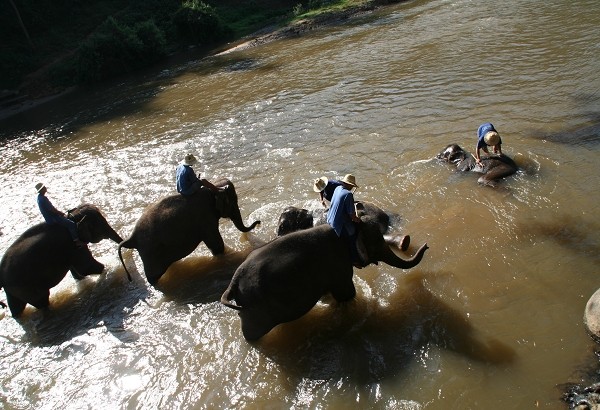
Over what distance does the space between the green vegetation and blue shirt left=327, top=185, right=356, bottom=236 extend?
2457cm

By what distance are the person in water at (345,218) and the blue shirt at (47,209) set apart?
15.7 ft

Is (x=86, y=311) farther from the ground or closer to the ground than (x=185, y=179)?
closer to the ground

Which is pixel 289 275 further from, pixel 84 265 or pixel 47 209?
pixel 47 209

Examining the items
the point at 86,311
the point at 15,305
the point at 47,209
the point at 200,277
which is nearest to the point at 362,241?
the point at 200,277

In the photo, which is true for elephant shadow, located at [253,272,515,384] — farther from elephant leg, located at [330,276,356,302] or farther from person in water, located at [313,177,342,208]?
person in water, located at [313,177,342,208]

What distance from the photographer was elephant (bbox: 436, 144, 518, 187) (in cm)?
884

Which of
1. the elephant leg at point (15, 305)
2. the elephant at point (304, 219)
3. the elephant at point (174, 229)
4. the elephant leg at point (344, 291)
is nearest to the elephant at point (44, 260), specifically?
the elephant leg at point (15, 305)

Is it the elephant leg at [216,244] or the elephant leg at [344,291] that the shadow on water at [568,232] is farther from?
the elephant leg at [216,244]

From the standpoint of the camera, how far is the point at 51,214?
7.85 m

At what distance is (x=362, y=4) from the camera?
2952cm

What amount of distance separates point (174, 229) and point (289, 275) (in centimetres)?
267

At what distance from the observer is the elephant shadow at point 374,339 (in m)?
5.48

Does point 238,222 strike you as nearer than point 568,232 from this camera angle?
No

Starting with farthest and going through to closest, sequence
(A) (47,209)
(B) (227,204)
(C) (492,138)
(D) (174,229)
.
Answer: (C) (492,138) < (B) (227,204) < (A) (47,209) < (D) (174,229)
